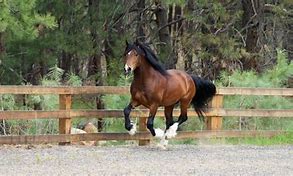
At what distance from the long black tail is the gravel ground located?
3.02ft

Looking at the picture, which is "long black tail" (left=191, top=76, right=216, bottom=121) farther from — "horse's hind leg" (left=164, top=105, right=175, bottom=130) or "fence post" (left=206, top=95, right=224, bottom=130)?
"horse's hind leg" (left=164, top=105, right=175, bottom=130)

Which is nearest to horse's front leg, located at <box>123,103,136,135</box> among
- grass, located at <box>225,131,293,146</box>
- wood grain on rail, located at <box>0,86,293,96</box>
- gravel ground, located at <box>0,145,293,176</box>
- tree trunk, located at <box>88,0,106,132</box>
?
gravel ground, located at <box>0,145,293,176</box>

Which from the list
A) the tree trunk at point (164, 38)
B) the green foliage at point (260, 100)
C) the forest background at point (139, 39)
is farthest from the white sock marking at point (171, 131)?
the tree trunk at point (164, 38)

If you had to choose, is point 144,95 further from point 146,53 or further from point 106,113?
point 106,113

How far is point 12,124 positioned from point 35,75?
702 centimetres

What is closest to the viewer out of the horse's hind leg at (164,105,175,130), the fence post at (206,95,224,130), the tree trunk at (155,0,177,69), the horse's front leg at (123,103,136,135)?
the horse's front leg at (123,103,136,135)

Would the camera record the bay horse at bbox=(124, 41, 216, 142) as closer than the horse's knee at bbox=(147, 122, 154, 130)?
Yes

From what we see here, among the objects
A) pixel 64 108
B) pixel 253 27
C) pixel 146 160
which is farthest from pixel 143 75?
pixel 253 27

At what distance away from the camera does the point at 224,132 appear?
1347 centimetres

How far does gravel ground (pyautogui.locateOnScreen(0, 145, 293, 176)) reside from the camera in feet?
29.8

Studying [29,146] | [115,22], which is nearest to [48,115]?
[29,146]

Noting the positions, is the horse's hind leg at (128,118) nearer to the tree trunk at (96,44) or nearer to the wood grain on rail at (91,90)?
the wood grain on rail at (91,90)

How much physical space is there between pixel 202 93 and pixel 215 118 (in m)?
0.93

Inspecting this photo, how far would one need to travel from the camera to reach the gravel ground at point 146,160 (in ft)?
29.8
